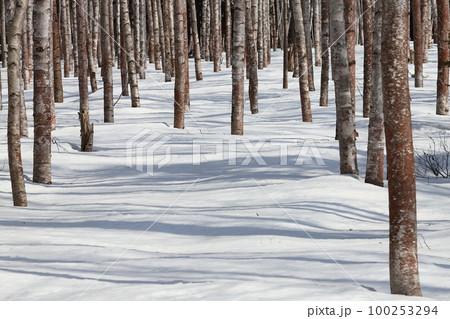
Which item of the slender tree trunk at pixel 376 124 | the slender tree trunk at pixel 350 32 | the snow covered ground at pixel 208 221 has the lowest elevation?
the snow covered ground at pixel 208 221

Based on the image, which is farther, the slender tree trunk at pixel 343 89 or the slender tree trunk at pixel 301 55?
the slender tree trunk at pixel 301 55

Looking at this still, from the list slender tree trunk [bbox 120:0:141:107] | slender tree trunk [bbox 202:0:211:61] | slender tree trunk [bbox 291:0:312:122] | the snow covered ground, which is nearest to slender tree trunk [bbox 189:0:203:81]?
slender tree trunk [bbox 202:0:211:61]

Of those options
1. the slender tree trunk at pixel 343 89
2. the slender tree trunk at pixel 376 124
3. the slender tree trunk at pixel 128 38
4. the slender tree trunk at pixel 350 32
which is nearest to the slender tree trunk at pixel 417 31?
the slender tree trunk at pixel 350 32

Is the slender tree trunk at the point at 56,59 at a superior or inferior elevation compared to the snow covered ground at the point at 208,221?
superior

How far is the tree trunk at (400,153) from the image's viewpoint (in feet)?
14.6

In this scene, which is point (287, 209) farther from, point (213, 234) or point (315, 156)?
point (315, 156)

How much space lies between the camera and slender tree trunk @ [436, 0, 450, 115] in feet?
51.3

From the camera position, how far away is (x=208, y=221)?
754cm

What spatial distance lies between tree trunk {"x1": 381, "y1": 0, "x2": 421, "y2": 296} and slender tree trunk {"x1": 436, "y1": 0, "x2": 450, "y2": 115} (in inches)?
461

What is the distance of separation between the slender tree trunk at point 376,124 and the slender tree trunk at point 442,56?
7459 mm

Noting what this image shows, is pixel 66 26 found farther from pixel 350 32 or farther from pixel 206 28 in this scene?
pixel 350 32

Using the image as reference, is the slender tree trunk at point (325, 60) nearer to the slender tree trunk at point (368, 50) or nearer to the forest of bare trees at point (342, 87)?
the forest of bare trees at point (342, 87)

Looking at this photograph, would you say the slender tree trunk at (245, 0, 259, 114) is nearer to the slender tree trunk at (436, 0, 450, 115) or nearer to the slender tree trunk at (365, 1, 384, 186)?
the slender tree trunk at (436, 0, 450, 115)
